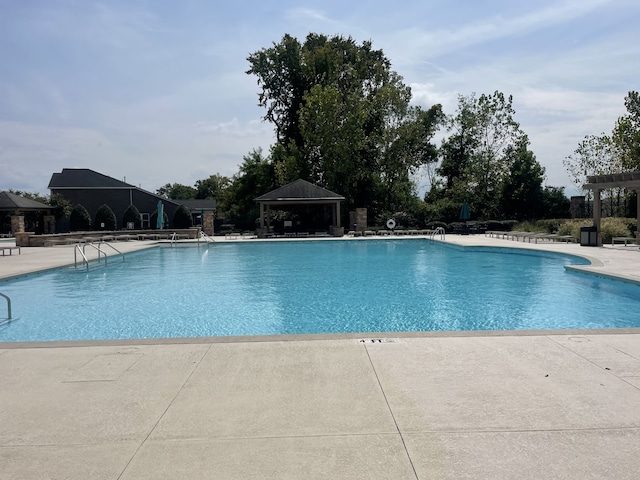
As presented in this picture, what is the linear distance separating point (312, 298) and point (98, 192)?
35.3m

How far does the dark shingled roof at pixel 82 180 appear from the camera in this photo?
4084cm

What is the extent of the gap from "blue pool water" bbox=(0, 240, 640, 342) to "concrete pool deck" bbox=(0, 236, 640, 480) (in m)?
2.51

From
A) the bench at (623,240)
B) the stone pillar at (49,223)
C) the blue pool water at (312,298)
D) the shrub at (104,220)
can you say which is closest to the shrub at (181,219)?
the shrub at (104,220)

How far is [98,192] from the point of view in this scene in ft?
135

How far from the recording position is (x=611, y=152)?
35.2m

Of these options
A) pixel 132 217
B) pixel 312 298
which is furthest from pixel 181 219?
pixel 312 298

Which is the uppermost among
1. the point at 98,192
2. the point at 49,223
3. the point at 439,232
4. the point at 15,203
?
the point at 98,192

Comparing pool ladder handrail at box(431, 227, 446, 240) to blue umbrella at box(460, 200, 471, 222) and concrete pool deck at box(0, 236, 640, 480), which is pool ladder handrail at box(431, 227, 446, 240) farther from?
concrete pool deck at box(0, 236, 640, 480)

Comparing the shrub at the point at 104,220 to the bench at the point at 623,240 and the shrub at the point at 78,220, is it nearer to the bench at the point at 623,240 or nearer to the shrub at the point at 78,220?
the shrub at the point at 78,220

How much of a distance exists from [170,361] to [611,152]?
37741 mm

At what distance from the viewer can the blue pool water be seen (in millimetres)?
8383

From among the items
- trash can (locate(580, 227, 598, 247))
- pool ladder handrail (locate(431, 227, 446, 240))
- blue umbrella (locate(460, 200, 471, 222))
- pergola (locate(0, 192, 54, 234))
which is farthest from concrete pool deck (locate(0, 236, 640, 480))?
pergola (locate(0, 192, 54, 234))

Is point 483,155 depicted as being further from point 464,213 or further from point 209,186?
point 209,186

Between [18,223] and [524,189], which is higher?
[524,189]
